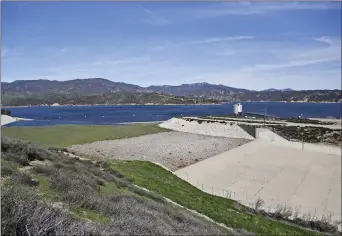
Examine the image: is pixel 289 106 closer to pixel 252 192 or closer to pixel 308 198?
pixel 308 198

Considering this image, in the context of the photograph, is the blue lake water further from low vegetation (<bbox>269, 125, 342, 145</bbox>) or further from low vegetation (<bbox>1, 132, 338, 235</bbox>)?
low vegetation (<bbox>1, 132, 338, 235</bbox>)

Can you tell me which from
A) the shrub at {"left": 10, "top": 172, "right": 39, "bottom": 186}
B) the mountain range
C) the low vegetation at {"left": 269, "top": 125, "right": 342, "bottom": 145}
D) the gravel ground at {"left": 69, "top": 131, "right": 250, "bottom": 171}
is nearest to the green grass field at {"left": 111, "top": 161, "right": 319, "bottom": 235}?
the mountain range

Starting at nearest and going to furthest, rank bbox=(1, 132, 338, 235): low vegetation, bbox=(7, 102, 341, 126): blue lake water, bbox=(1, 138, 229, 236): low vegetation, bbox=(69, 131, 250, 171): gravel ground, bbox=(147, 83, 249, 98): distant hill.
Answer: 1. bbox=(1, 138, 229, 236): low vegetation
2. bbox=(1, 132, 338, 235): low vegetation
3. bbox=(7, 102, 341, 126): blue lake water
4. bbox=(147, 83, 249, 98): distant hill
5. bbox=(69, 131, 250, 171): gravel ground

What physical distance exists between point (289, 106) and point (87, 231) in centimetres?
369

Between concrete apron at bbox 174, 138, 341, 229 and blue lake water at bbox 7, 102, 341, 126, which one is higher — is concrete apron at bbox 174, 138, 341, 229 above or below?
below

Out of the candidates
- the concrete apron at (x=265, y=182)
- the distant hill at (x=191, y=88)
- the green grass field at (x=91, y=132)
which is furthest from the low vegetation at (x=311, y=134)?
the green grass field at (x=91, y=132)

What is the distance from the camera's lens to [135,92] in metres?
7.91

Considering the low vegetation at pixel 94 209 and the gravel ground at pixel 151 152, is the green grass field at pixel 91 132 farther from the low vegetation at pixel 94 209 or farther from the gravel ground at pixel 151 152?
the low vegetation at pixel 94 209

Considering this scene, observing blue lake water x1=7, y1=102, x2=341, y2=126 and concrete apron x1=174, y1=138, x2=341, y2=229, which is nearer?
blue lake water x1=7, y1=102, x2=341, y2=126

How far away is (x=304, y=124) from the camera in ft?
13.8

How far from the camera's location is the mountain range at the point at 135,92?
412cm

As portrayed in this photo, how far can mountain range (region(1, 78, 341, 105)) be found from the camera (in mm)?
4117

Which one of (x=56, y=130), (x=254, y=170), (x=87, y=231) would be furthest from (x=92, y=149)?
(x=87, y=231)

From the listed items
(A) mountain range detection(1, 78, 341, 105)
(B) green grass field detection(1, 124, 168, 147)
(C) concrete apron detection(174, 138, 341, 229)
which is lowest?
(C) concrete apron detection(174, 138, 341, 229)
